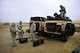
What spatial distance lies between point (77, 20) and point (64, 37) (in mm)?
13835

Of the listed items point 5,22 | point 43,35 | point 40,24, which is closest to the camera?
point 40,24

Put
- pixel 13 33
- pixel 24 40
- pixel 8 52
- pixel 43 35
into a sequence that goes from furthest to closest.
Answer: pixel 43 35
pixel 24 40
pixel 13 33
pixel 8 52

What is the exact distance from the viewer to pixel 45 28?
1000 cm

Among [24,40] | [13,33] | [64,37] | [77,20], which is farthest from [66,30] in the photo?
[77,20]

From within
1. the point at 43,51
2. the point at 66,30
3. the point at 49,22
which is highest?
the point at 49,22

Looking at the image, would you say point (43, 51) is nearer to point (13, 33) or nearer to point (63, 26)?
point (13, 33)

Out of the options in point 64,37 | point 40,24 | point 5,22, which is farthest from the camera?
point 5,22

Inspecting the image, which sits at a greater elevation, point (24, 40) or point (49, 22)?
point (49, 22)

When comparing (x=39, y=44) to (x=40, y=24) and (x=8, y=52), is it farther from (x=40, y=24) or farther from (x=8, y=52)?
(x=40, y=24)

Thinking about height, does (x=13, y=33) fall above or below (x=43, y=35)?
above

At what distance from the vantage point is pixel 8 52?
629cm

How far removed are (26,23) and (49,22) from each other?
19093 millimetres

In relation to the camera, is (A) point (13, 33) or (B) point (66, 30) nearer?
(A) point (13, 33)

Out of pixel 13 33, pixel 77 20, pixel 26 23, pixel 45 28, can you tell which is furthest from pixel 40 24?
pixel 26 23
